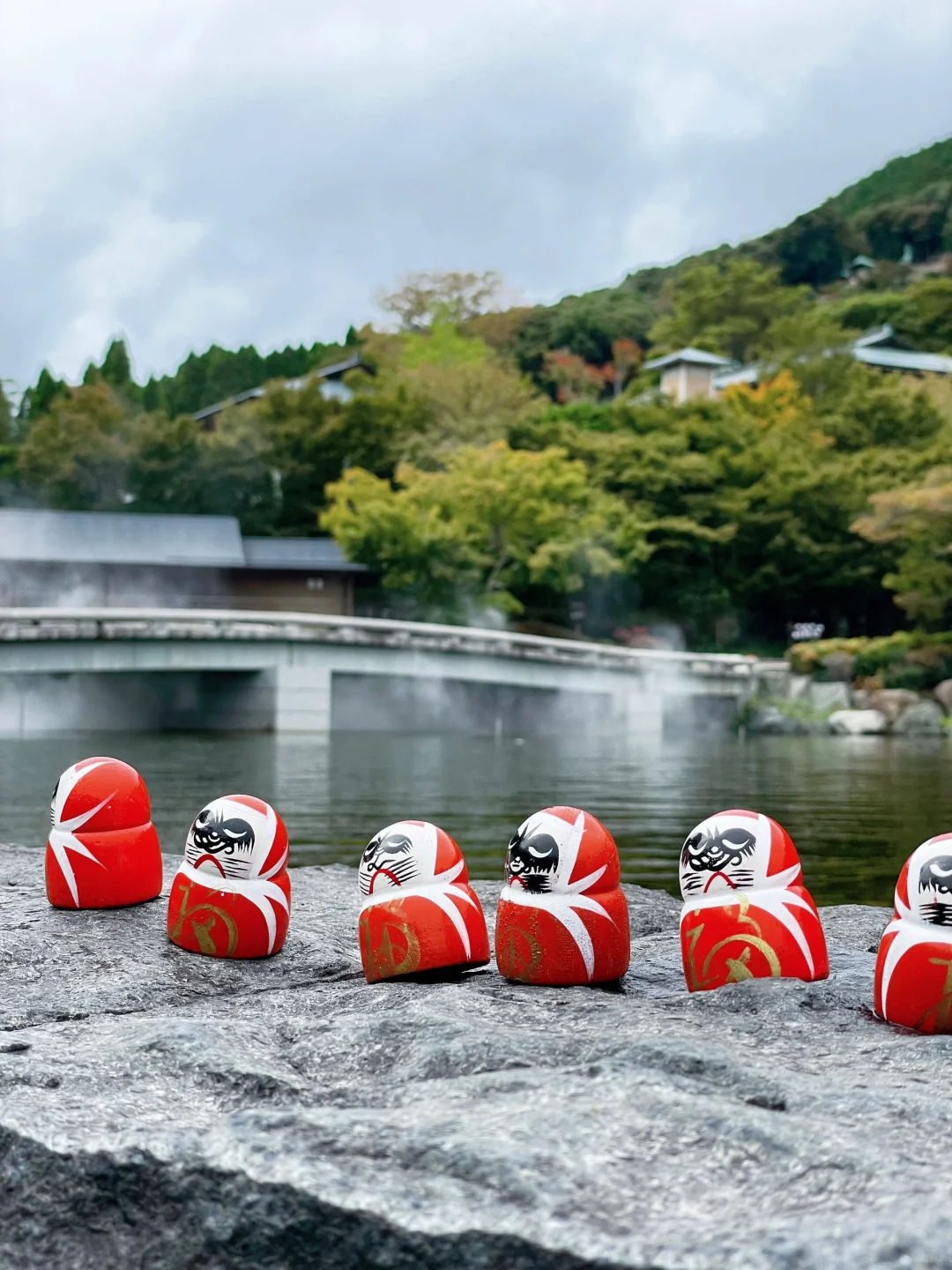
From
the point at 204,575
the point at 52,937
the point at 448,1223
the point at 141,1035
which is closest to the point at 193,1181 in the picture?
the point at 448,1223

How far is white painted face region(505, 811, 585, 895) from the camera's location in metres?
5.61

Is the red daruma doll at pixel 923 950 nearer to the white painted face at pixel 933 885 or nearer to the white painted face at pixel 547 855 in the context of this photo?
the white painted face at pixel 933 885

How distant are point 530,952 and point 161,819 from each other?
31.8 ft

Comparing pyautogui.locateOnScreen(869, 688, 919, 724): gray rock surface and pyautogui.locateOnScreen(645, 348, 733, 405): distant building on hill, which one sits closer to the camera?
pyautogui.locateOnScreen(869, 688, 919, 724): gray rock surface

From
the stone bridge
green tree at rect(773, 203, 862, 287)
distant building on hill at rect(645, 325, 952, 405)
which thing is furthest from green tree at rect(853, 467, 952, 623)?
green tree at rect(773, 203, 862, 287)

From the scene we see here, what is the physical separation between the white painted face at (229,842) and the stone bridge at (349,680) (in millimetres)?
25039

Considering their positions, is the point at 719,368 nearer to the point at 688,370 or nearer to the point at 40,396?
the point at 688,370

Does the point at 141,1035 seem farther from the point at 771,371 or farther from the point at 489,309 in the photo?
the point at 489,309

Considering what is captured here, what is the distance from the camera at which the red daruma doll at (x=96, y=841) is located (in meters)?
6.98

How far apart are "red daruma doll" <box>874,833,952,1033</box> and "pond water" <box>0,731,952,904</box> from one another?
193 inches

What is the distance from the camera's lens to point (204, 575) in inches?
1574

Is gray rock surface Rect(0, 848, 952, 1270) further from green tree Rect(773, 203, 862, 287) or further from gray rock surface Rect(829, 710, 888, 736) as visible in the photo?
green tree Rect(773, 203, 862, 287)

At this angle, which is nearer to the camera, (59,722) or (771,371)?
(59,722)

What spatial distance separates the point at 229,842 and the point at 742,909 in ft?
7.89
